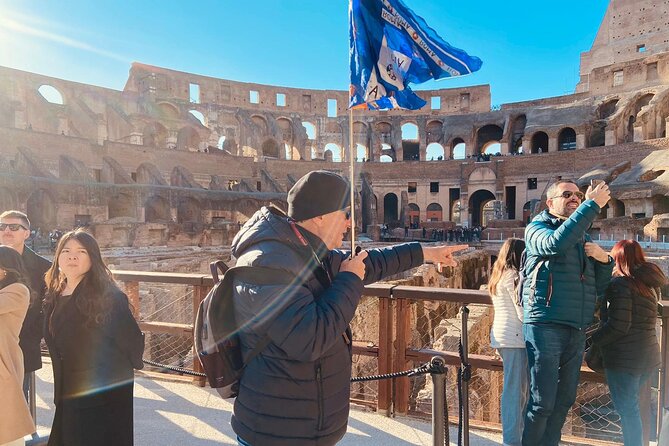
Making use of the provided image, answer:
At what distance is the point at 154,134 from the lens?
35625 mm

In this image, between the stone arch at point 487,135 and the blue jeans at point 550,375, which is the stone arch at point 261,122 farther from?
the blue jeans at point 550,375

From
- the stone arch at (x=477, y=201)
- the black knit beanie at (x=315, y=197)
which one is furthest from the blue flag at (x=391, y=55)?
the stone arch at (x=477, y=201)

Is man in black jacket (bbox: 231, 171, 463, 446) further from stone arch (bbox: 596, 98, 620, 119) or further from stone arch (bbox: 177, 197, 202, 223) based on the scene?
stone arch (bbox: 596, 98, 620, 119)

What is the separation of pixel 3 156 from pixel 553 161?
36094mm

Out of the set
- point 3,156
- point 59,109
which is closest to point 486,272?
point 3,156

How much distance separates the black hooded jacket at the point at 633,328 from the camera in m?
2.73

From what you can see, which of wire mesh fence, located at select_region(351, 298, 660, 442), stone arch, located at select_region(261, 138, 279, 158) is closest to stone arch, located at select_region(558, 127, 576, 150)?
stone arch, located at select_region(261, 138, 279, 158)

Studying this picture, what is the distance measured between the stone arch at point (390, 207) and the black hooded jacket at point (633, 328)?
3724 centimetres

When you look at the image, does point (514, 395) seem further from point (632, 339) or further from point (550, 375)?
point (632, 339)

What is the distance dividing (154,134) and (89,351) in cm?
3691

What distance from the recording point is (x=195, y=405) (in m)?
3.75

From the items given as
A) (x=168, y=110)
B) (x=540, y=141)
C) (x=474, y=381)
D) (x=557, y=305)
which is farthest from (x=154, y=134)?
(x=557, y=305)

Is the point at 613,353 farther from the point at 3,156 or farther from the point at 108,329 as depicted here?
the point at 3,156

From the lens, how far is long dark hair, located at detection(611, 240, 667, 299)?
9.02 ft
